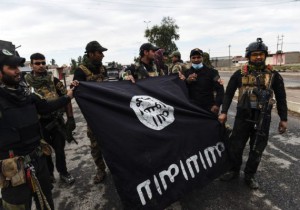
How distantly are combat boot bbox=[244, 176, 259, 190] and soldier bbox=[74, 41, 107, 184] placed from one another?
2.25 meters

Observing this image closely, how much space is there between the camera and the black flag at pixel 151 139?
2848mm

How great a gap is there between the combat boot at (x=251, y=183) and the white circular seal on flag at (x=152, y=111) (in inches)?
59.9

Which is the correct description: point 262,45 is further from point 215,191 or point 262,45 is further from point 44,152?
point 44,152

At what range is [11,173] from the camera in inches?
90.3

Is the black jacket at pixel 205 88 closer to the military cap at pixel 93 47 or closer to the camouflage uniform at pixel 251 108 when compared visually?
the camouflage uniform at pixel 251 108

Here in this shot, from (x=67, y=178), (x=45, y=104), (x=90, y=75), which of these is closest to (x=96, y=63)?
(x=90, y=75)

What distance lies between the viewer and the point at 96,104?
10.0 ft

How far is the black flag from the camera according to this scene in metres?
2.85

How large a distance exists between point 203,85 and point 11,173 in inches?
115

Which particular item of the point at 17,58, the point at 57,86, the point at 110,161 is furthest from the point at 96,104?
the point at 57,86

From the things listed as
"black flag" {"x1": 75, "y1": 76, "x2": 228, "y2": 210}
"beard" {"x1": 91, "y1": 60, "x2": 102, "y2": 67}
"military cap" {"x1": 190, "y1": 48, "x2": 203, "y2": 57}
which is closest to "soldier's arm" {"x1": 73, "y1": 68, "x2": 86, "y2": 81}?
"beard" {"x1": 91, "y1": 60, "x2": 102, "y2": 67}

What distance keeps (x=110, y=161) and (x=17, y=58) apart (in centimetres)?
144

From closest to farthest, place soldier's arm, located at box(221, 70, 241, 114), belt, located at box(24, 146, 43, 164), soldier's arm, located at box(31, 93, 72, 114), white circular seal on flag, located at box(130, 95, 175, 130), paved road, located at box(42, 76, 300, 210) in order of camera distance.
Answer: belt, located at box(24, 146, 43, 164) → soldier's arm, located at box(31, 93, 72, 114) → white circular seal on flag, located at box(130, 95, 175, 130) → paved road, located at box(42, 76, 300, 210) → soldier's arm, located at box(221, 70, 241, 114)

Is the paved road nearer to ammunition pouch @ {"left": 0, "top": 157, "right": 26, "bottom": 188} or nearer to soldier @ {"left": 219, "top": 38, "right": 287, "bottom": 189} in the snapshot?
soldier @ {"left": 219, "top": 38, "right": 287, "bottom": 189}
